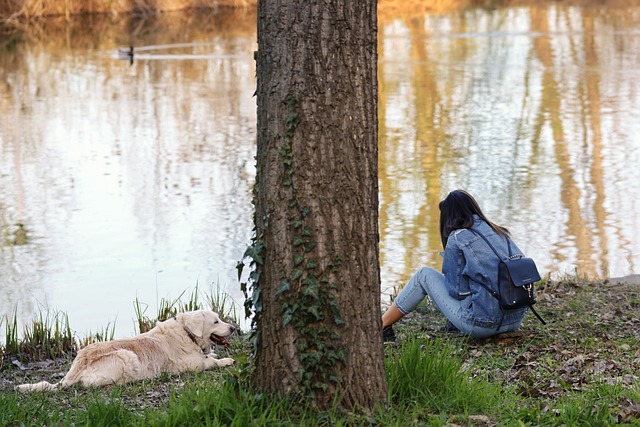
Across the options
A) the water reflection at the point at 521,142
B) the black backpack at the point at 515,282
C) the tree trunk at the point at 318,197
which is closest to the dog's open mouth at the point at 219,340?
the black backpack at the point at 515,282

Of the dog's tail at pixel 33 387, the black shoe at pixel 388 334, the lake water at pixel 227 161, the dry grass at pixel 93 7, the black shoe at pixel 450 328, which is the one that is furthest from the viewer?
the dry grass at pixel 93 7

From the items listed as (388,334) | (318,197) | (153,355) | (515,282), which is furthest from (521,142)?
(318,197)

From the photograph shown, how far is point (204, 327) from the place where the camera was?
6539 millimetres

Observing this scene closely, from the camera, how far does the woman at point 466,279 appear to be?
256 inches

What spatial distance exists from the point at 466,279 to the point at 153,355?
7.35ft

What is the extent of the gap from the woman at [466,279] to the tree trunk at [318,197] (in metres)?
2.11

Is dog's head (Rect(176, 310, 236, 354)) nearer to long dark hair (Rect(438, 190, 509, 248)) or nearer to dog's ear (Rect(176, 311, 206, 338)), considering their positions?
dog's ear (Rect(176, 311, 206, 338))

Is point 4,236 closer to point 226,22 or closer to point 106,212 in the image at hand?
point 106,212

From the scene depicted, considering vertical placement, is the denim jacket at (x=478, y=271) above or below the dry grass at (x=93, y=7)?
below

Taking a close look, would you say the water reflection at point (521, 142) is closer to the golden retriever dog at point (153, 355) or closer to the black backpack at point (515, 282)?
the black backpack at point (515, 282)

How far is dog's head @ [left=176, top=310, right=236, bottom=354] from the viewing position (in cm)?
650

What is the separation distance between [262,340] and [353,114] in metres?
1.19

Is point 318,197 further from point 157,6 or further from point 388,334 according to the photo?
point 157,6

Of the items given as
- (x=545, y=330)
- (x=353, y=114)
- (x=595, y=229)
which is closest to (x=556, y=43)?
(x=595, y=229)
